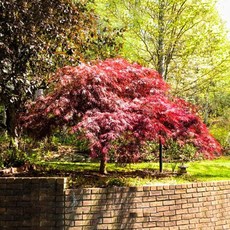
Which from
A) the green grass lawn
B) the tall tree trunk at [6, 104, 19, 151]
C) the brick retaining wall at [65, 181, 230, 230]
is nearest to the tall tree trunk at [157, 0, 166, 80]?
the green grass lawn

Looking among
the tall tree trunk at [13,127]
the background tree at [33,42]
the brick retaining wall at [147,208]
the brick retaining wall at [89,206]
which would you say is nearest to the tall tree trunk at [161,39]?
the background tree at [33,42]

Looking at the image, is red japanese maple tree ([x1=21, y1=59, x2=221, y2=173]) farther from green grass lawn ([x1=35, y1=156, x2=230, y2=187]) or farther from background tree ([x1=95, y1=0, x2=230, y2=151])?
background tree ([x1=95, y1=0, x2=230, y2=151])

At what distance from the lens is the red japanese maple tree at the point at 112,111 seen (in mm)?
4953

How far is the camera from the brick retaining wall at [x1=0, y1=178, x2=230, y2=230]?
15.2 feet

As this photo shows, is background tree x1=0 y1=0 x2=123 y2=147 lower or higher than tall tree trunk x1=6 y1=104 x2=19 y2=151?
higher

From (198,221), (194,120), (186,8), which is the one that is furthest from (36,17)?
(186,8)

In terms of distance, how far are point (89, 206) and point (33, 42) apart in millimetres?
3173

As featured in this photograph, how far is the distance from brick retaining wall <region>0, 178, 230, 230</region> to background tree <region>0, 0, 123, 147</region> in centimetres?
166

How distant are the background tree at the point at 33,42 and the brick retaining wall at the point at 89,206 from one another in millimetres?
1656

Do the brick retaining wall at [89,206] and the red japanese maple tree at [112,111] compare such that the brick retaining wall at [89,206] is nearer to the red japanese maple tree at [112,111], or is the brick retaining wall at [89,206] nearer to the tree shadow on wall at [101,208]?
the tree shadow on wall at [101,208]

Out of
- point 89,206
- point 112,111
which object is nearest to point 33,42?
point 112,111

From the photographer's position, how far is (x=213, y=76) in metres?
11.4

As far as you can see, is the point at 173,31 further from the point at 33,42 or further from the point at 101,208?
the point at 101,208

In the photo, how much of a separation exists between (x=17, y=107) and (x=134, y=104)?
2.53 metres
